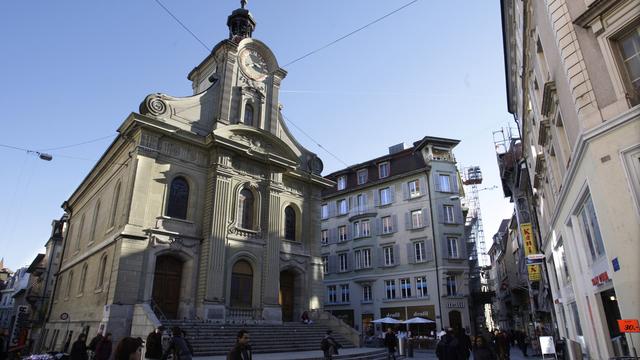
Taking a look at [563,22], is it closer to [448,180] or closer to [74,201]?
[448,180]

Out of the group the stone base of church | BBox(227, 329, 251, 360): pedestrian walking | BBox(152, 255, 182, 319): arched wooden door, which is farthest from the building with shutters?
BBox(227, 329, 251, 360): pedestrian walking

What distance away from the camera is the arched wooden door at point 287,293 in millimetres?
25420

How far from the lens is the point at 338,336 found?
872 inches

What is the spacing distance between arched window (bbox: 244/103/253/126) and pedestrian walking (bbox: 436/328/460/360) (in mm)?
20185

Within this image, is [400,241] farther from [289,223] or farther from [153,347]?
[153,347]

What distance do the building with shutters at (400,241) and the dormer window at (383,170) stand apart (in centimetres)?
10

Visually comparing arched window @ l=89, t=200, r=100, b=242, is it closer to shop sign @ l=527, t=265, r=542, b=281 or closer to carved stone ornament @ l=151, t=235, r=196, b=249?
carved stone ornament @ l=151, t=235, r=196, b=249

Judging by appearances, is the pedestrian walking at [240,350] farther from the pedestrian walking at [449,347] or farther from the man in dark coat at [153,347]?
the pedestrian walking at [449,347]

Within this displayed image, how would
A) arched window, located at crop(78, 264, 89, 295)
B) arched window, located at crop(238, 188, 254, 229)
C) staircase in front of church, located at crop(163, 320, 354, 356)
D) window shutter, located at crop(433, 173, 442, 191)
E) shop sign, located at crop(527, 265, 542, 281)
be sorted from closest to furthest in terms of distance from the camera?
1. staircase in front of church, located at crop(163, 320, 354, 356)
2. arched window, located at crop(78, 264, 89, 295)
3. arched window, located at crop(238, 188, 254, 229)
4. shop sign, located at crop(527, 265, 542, 281)
5. window shutter, located at crop(433, 173, 442, 191)

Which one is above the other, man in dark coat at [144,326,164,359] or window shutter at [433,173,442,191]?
window shutter at [433,173,442,191]

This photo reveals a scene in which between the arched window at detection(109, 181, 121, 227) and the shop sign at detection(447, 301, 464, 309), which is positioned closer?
the arched window at detection(109, 181, 121, 227)

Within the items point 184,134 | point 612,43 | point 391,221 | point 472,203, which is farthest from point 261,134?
point 472,203

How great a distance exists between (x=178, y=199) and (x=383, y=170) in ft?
73.5

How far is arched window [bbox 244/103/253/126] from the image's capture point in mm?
26422
